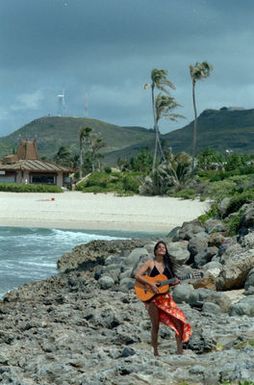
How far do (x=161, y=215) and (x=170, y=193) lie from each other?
8.56 metres

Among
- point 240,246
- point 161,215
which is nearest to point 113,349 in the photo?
point 240,246

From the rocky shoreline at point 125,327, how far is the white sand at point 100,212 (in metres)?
21.6

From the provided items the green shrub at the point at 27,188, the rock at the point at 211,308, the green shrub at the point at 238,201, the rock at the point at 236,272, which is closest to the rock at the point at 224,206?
the green shrub at the point at 238,201

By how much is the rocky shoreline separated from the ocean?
277 centimetres

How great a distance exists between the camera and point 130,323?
1100cm

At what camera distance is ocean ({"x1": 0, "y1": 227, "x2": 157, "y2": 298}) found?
2131cm

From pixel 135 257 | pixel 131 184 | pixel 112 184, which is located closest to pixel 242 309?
pixel 135 257

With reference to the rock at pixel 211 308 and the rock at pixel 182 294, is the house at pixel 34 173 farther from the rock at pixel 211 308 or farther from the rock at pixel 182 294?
the rock at pixel 211 308

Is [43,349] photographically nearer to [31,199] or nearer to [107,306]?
[107,306]

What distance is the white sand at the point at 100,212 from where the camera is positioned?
41719mm

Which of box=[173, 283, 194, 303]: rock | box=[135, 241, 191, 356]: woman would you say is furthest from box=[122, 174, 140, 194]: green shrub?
box=[135, 241, 191, 356]: woman

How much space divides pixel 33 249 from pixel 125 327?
764 inches

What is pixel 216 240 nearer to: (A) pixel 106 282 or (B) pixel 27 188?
(A) pixel 106 282

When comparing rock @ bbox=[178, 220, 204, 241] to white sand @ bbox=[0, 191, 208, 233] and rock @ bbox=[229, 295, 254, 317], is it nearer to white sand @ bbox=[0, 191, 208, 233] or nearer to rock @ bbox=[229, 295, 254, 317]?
rock @ bbox=[229, 295, 254, 317]
